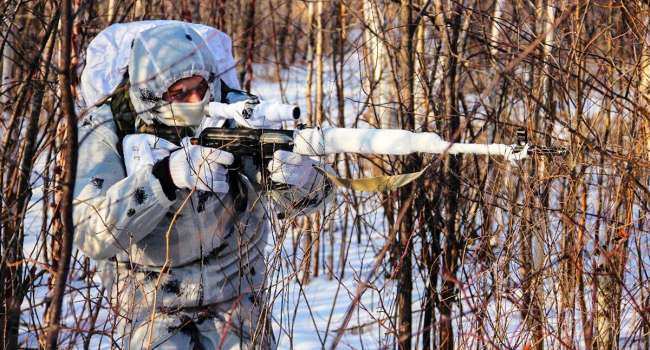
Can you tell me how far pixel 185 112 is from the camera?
2.96m

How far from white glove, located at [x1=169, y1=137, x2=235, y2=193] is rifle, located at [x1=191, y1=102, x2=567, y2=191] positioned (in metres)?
0.05

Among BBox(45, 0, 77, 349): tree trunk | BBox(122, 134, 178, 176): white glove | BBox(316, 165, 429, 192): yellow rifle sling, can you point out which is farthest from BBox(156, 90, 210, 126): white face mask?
BBox(45, 0, 77, 349): tree trunk

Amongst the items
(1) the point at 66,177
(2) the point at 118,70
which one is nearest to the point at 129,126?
(2) the point at 118,70

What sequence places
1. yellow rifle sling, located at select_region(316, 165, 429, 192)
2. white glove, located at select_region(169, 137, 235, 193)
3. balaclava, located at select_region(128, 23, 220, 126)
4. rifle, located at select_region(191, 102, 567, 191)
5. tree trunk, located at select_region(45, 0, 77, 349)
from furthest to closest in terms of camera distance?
balaclava, located at select_region(128, 23, 220, 126), white glove, located at select_region(169, 137, 235, 193), rifle, located at select_region(191, 102, 567, 191), yellow rifle sling, located at select_region(316, 165, 429, 192), tree trunk, located at select_region(45, 0, 77, 349)

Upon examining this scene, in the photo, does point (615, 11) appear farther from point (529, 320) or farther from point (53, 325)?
point (53, 325)

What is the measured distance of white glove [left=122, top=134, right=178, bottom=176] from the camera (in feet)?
9.24

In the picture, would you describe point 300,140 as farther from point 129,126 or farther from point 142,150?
point 129,126

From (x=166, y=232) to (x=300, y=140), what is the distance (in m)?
0.57

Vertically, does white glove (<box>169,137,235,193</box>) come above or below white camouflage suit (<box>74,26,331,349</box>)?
above

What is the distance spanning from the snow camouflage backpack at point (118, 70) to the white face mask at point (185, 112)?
Result: 3 centimetres

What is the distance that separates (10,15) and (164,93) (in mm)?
558

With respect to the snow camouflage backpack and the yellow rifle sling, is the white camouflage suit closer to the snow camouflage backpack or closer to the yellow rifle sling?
the snow camouflage backpack

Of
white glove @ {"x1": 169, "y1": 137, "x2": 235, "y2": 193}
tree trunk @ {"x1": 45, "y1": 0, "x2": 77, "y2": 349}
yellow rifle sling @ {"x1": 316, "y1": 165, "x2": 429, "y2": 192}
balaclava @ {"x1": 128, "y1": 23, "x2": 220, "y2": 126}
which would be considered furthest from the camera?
balaclava @ {"x1": 128, "y1": 23, "x2": 220, "y2": 126}

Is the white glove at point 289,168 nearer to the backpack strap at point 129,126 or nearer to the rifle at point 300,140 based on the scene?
the rifle at point 300,140
